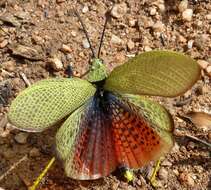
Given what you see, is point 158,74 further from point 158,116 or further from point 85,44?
point 85,44

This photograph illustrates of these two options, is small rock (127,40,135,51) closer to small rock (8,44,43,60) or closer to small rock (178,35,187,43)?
small rock (178,35,187,43)

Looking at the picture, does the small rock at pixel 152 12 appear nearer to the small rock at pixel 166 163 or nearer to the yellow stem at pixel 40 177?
the small rock at pixel 166 163

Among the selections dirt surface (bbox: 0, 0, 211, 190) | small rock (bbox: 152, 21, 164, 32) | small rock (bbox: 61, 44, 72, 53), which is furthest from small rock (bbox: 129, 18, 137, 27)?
small rock (bbox: 61, 44, 72, 53)

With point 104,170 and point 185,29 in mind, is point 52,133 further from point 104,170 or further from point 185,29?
point 185,29

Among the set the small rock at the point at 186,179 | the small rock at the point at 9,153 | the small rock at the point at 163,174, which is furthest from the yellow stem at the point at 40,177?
the small rock at the point at 186,179

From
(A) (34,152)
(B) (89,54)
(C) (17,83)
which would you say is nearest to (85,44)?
(B) (89,54)

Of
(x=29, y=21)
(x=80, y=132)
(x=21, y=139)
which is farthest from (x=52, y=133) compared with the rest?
(x=29, y=21)

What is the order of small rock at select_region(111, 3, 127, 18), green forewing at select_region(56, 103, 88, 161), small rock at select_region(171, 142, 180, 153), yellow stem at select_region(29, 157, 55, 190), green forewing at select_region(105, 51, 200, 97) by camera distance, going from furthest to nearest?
small rock at select_region(111, 3, 127, 18), small rock at select_region(171, 142, 180, 153), yellow stem at select_region(29, 157, 55, 190), green forewing at select_region(56, 103, 88, 161), green forewing at select_region(105, 51, 200, 97)
